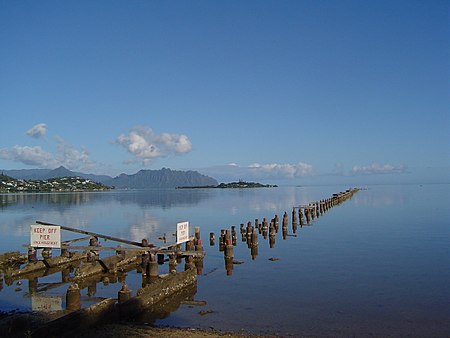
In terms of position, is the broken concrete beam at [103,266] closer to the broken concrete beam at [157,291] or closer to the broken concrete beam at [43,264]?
the broken concrete beam at [43,264]

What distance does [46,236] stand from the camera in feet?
67.5

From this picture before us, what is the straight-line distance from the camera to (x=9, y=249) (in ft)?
102

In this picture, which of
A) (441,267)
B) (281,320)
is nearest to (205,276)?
(281,320)

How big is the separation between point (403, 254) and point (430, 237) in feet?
30.6

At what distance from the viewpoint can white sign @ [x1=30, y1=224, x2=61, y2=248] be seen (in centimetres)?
2045

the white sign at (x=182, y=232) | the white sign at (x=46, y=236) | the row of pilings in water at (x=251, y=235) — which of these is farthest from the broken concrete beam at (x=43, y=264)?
the row of pilings in water at (x=251, y=235)

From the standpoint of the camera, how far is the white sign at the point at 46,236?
67.1ft

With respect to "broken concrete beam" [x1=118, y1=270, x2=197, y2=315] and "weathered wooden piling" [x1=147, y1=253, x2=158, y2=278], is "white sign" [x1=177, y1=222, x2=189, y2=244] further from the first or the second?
"broken concrete beam" [x1=118, y1=270, x2=197, y2=315]

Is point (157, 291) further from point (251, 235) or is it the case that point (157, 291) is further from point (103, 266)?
point (251, 235)

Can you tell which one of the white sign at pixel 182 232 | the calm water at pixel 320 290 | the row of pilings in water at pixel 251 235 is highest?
the white sign at pixel 182 232

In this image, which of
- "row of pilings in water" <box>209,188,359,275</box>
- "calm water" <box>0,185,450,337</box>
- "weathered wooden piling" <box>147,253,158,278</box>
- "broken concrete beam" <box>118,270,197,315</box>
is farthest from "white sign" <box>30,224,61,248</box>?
"row of pilings in water" <box>209,188,359,275</box>

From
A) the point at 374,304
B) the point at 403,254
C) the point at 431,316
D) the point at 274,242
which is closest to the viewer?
the point at 431,316

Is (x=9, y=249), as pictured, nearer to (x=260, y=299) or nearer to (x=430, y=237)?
(x=260, y=299)

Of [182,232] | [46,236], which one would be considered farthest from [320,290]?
[46,236]
